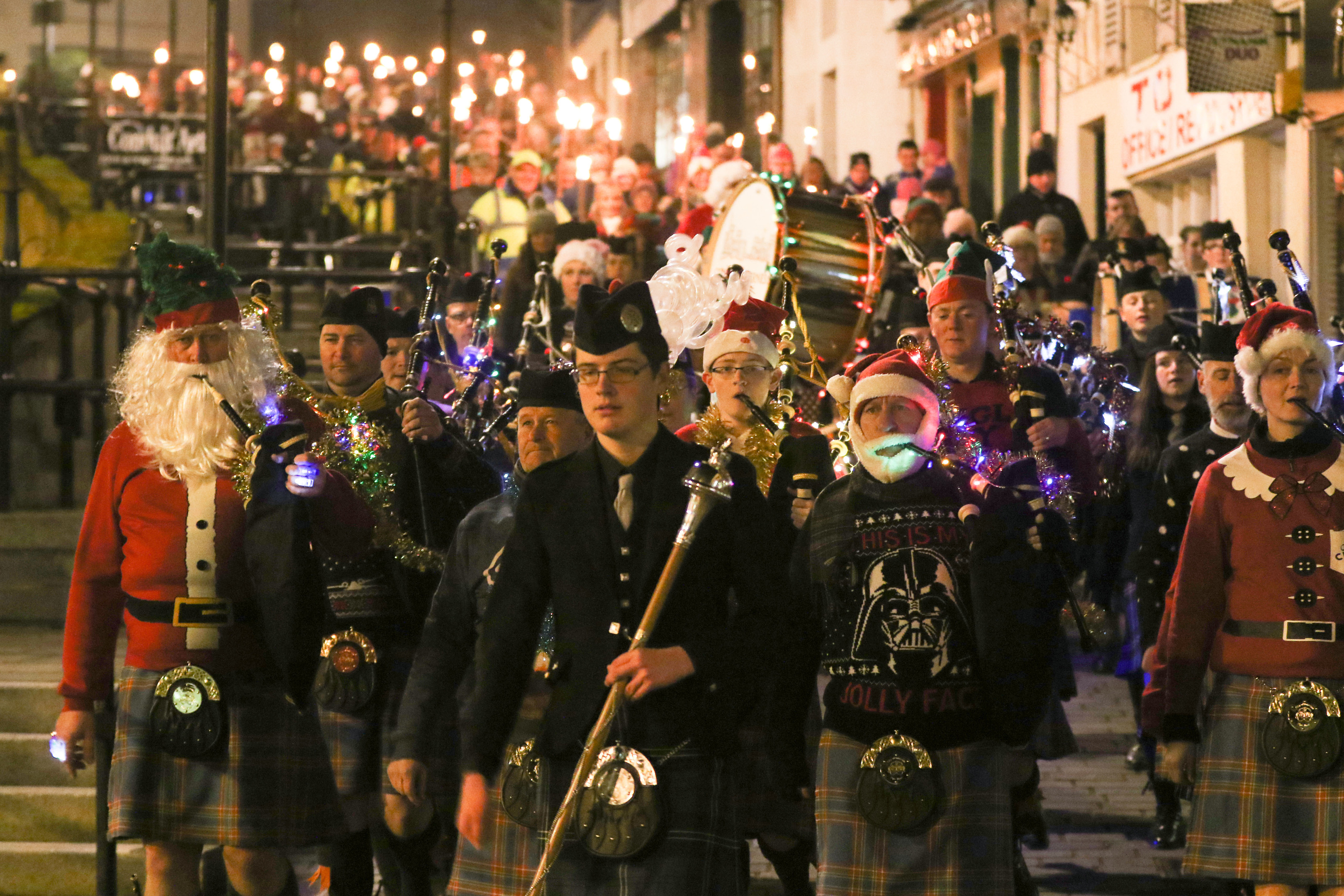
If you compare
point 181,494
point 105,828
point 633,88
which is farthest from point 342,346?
point 633,88

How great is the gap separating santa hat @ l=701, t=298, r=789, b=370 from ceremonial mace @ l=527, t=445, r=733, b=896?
2.11 m

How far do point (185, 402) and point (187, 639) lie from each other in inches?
26.8

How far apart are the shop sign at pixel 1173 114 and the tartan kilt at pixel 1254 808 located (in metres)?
10.1

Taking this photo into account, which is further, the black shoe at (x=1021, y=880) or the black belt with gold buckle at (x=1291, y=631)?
the black shoe at (x=1021, y=880)

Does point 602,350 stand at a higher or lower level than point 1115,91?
lower

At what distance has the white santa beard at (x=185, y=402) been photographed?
5391 millimetres

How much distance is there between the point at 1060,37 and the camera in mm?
19938

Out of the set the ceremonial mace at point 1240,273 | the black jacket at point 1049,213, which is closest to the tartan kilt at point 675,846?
the ceremonial mace at point 1240,273

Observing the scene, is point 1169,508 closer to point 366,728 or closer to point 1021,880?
point 1021,880

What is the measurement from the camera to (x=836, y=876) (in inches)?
196

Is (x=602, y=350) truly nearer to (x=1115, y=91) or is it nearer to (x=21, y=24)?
(x=1115, y=91)

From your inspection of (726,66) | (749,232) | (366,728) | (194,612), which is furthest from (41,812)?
(726,66)

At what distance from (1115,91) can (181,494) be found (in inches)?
599

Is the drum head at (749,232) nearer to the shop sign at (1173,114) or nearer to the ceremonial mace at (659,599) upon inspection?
the shop sign at (1173,114)
